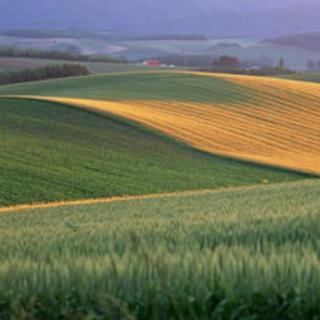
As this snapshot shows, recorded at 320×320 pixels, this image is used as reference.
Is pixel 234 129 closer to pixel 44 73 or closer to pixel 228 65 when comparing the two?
pixel 44 73

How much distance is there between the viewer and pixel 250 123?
5044 centimetres

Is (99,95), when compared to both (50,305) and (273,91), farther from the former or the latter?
(50,305)

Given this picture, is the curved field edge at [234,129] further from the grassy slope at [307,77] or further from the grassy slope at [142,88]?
the grassy slope at [307,77]

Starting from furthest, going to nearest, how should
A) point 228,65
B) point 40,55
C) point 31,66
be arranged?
point 228,65 → point 40,55 → point 31,66

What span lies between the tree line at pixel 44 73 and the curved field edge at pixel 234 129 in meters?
32.8

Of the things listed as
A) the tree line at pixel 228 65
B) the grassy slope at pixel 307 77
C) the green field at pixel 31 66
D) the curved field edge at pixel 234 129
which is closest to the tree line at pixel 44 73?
Answer: the green field at pixel 31 66

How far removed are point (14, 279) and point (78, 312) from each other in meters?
0.69

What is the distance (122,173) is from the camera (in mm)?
34188

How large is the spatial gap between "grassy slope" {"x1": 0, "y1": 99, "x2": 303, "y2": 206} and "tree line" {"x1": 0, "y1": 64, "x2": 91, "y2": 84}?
3856 cm

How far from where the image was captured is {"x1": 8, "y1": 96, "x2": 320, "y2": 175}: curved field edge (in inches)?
1626

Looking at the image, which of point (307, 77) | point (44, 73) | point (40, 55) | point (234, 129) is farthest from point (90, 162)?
point (40, 55)

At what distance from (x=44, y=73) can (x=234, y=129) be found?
144 feet

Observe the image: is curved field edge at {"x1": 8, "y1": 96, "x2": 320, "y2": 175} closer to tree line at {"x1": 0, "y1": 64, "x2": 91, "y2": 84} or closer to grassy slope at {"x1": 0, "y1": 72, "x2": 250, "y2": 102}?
grassy slope at {"x1": 0, "y1": 72, "x2": 250, "y2": 102}

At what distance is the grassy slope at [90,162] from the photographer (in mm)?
30562
